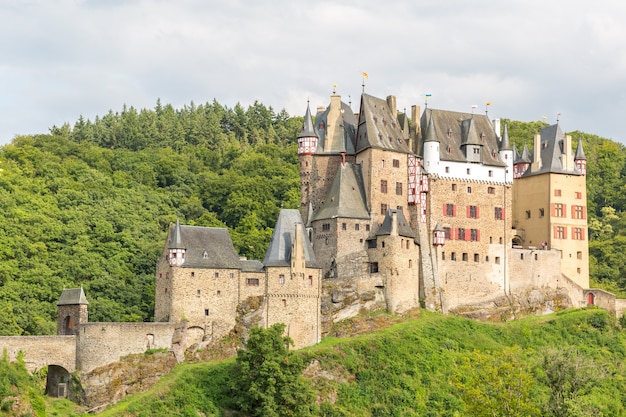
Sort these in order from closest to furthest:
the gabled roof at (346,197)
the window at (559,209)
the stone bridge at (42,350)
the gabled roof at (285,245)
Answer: the stone bridge at (42,350)
the gabled roof at (285,245)
the gabled roof at (346,197)
the window at (559,209)

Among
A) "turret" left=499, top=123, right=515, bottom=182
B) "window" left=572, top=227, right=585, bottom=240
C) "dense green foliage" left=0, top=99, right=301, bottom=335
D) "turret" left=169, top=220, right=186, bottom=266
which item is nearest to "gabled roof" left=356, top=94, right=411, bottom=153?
"turret" left=499, top=123, right=515, bottom=182

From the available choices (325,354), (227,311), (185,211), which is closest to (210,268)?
(227,311)

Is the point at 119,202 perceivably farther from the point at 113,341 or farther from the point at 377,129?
the point at 113,341

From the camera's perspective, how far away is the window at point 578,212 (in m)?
77.4

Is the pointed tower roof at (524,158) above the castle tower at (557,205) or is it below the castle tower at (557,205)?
above

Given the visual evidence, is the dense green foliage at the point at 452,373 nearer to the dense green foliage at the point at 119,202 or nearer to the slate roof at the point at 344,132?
the slate roof at the point at 344,132

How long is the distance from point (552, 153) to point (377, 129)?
42.2ft

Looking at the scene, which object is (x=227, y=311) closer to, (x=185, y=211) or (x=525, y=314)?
(x=525, y=314)

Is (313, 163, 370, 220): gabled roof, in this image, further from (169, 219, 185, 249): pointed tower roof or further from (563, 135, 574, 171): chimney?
(563, 135, 574, 171): chimney

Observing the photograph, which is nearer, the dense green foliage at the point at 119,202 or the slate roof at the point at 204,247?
the slate roof at the point at 204,247

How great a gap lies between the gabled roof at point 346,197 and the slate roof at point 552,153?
13.0 m

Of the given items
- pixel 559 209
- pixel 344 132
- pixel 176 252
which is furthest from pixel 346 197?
pixel 559 209

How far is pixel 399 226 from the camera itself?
70250 millimetres

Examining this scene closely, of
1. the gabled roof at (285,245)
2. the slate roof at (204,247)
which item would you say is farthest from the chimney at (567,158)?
the slate roof at (204,247)
